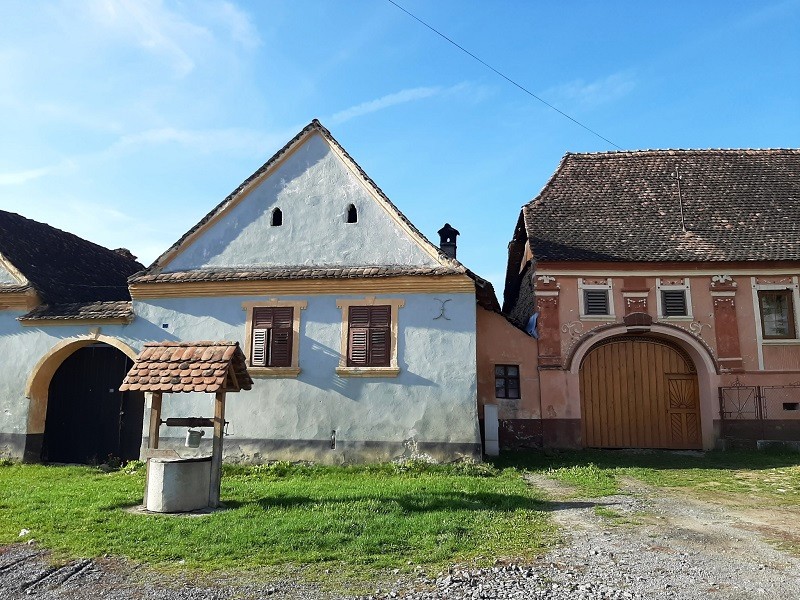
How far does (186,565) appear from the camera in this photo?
18.7ft

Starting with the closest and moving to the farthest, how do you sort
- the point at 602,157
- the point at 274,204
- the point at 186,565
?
the point at 186,565 < the point at 274,204 < the point at 602,157

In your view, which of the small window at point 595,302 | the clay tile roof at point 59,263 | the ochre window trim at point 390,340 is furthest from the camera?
the small window at point 595,302

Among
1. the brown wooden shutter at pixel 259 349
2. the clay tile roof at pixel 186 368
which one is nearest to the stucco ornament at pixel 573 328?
the brown wooden shutter at pixel 259 349

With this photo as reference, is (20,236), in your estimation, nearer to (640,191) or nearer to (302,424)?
(302,424)

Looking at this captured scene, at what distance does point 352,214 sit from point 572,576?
9222 millimetres

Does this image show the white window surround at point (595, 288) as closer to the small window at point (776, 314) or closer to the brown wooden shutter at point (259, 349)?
the small window at point (776, 314)

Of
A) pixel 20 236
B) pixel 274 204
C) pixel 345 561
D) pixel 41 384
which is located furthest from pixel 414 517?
pixel 20 236

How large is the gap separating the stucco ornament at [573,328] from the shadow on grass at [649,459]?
279cm

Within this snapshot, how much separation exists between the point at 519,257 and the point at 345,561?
13.8m

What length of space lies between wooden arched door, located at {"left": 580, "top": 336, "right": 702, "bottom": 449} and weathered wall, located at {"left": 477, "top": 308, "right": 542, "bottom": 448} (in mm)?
1588

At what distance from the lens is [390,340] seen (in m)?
12.3

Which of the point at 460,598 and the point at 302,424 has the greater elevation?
the point at 302,424

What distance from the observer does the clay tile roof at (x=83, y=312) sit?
12859mm

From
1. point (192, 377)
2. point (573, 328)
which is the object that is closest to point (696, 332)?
point (573, 328)
